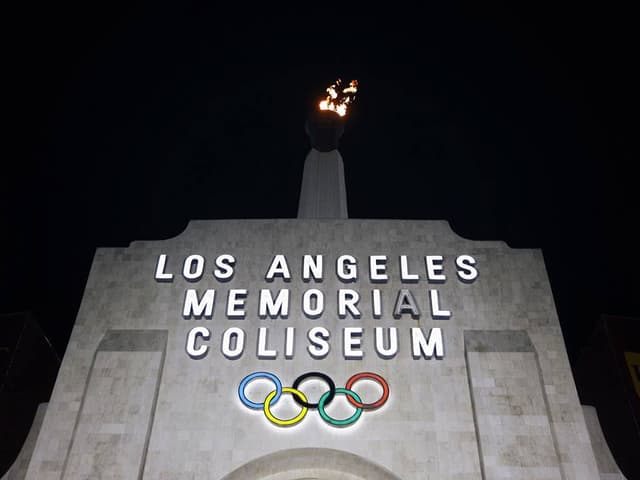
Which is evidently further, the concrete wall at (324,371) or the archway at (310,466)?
the archway at (310,466)

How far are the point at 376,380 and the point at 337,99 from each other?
21043 mm

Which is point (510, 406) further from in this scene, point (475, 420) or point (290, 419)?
point (290, 419)

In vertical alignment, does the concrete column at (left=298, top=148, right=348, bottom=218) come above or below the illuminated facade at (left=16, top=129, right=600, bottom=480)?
above

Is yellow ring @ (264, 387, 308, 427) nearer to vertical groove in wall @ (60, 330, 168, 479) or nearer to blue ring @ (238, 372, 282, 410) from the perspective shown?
blue ring @ (238, 372, 282, 410)

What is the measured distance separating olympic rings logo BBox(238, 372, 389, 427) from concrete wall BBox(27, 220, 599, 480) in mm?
314

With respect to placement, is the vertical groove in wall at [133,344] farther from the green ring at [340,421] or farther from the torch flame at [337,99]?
the torch flame at [337,99]

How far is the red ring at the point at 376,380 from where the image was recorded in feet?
66.0

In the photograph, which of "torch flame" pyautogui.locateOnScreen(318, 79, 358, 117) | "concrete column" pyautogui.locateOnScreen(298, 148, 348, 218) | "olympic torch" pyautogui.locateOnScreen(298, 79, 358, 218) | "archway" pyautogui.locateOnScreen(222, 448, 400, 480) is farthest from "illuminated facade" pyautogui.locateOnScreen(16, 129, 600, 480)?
"torch flame" pyautogui.locateOnScreen(318, 79, 358, 117)

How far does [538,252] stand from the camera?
2434 cm

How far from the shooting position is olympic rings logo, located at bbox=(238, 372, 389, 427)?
19.8m

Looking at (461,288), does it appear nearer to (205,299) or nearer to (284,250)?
(284,250)

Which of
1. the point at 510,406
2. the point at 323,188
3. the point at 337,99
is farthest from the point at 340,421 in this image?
the point at 337,99

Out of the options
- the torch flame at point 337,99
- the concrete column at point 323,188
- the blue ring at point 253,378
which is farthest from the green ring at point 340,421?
the torch flame at point 337,99

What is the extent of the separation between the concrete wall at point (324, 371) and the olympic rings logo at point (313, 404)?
0.31 m
